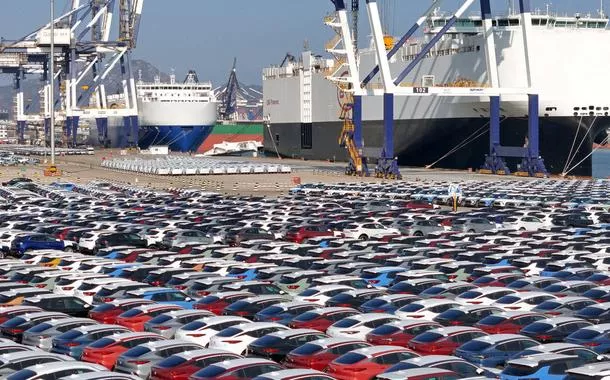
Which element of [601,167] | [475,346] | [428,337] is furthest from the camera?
[601,167]

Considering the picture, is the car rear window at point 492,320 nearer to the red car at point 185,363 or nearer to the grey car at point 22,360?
the red car at point 185,363

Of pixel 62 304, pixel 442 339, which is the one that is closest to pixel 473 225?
pixel 62 304

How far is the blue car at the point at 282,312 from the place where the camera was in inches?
789

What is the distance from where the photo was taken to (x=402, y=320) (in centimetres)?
1912

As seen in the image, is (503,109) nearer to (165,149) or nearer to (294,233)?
(294,233)

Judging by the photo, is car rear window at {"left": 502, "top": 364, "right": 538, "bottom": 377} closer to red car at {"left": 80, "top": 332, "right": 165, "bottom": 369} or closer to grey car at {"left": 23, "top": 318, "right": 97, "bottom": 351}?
red car at {"left": 80, "top": 332, "right": 165, "bottom": 369}

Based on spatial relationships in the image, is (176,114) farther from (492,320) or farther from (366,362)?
(366,362)

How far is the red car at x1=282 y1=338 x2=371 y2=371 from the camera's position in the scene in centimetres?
1619

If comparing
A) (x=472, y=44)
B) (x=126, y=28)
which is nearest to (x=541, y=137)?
(x=472, y=44)

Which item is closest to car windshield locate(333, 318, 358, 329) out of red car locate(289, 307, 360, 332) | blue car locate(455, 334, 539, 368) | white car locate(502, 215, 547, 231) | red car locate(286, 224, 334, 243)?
red car locate(289, 307, 360, 332)

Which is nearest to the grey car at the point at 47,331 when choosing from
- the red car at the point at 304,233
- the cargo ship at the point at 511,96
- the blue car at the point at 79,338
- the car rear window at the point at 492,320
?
the blue car at the point at 79,338

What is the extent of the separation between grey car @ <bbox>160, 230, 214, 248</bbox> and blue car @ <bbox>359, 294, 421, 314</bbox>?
40.9 feet

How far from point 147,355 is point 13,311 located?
16.9ft

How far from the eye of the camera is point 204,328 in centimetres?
1852
